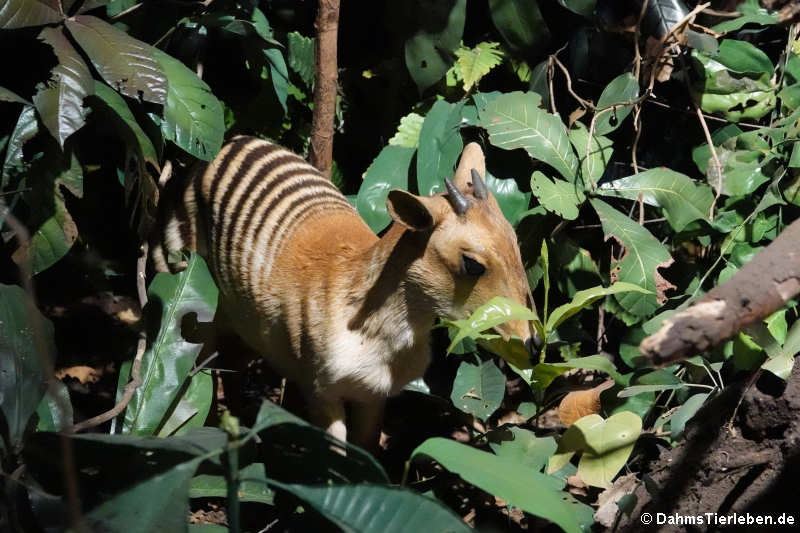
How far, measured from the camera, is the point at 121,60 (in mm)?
3809

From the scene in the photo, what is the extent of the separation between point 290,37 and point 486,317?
9.02 ft

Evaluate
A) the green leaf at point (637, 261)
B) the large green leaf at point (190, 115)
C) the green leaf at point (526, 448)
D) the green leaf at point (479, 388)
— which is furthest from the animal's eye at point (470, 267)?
the large green leaf at point (190, 115)

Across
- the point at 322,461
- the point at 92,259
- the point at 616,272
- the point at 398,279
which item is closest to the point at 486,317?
the point at 398,279

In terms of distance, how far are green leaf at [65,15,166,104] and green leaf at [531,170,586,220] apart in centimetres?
202

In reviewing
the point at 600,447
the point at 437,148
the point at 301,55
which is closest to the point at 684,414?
the point at 600,447

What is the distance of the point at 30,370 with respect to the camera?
3123 millimetres

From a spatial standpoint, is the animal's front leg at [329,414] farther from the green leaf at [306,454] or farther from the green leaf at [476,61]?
the green leaf at [476,61]

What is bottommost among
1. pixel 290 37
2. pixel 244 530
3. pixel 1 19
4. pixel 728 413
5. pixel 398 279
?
pixel 244 530

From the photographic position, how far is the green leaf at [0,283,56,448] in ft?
9.78

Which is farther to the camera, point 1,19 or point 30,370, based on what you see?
point 1,19

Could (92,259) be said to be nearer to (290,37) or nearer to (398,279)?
(290,37)

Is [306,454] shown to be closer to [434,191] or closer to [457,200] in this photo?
Answer: [457,200]

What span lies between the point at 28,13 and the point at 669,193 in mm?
3439

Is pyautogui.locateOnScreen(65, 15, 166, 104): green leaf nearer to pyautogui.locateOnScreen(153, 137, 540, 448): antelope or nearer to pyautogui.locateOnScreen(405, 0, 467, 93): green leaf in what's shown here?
pyautogui.locateOnScreen(153, 137, 540, 448): antelope
